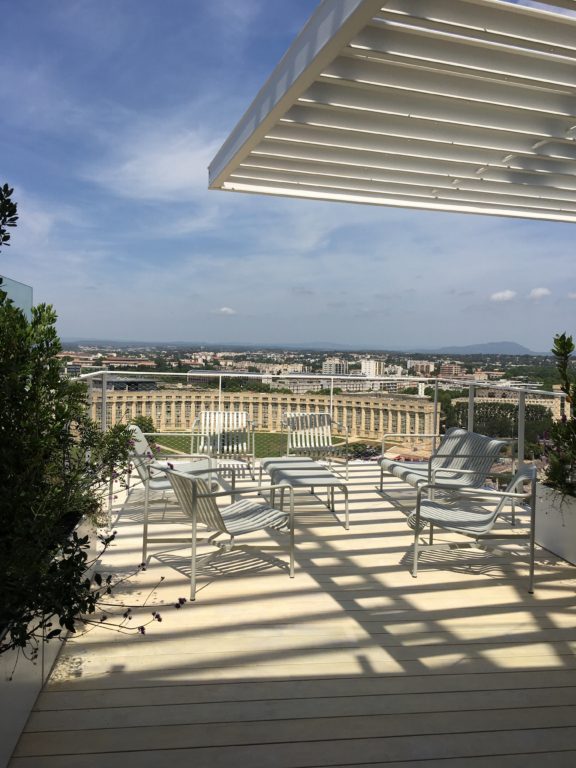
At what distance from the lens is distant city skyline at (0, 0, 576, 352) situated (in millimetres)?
30016

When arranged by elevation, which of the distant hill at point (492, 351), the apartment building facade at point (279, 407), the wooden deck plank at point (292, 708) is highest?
the distant hill at point (492, 351)

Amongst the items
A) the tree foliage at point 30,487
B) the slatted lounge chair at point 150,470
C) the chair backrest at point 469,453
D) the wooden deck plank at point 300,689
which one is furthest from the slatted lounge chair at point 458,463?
the tree foliage at point 30,487

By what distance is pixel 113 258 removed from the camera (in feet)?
157

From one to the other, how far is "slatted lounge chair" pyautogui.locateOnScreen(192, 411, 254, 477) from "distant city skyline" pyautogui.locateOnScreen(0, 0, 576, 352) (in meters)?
20.5

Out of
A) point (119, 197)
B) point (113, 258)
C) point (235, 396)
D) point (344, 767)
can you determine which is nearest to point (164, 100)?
point (119, 197)

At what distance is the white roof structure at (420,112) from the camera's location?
9.77 feet

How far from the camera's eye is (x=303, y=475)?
5.38 m

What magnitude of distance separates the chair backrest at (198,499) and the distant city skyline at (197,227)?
75.7 feet

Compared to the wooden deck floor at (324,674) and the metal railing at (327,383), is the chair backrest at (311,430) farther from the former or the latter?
the wooden deck floor at (324,674)

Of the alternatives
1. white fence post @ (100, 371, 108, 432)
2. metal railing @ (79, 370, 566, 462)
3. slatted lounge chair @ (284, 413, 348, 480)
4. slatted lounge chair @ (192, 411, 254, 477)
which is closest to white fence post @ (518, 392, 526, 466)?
metal railing @ (79, 370, 566, 462)

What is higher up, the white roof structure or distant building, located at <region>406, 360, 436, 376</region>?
the white roof structure

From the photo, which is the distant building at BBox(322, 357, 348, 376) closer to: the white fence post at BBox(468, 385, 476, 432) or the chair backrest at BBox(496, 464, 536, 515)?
the white fence post at BBox(468, 385, 476, 432)

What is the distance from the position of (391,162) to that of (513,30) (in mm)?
1608

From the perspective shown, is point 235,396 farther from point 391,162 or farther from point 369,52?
point 369,52
